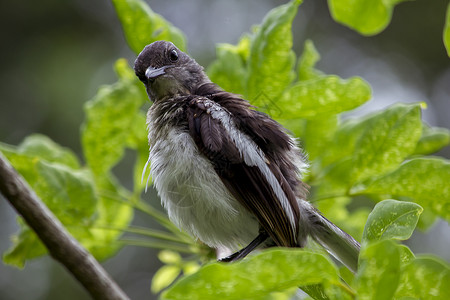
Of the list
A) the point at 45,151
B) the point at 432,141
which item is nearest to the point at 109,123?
→ the point at 45,151

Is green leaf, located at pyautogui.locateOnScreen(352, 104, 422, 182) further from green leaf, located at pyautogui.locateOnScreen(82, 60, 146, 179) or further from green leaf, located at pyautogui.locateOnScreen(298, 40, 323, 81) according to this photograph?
green leaf, located at pyautogui.locateOnScreen(82, 60, 146, 179)

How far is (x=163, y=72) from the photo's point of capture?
9.84 ft

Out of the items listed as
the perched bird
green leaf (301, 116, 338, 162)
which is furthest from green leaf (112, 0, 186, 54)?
green leaf (301, 116, 338, 162)

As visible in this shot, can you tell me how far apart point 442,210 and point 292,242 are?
2.14 feet

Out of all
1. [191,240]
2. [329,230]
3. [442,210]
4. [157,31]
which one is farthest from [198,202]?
[442,210]

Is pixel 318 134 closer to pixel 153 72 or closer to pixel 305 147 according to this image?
pixel 305 147

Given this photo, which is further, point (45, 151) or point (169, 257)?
point (169, 257)

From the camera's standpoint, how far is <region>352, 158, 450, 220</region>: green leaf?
202 centimetres

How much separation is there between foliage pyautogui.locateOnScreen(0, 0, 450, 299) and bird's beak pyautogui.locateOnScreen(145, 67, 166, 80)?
9 cm

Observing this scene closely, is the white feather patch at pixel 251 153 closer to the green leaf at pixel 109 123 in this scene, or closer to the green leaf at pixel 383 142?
the green leaf at pixel 383 142

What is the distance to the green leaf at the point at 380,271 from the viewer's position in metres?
1.14

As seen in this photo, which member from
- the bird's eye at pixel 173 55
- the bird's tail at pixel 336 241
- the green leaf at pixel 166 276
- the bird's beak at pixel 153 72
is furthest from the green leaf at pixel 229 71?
the green leaf at pixel 166 276

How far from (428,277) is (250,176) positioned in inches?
45.8

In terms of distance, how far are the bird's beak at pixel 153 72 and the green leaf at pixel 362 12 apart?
1420mm
